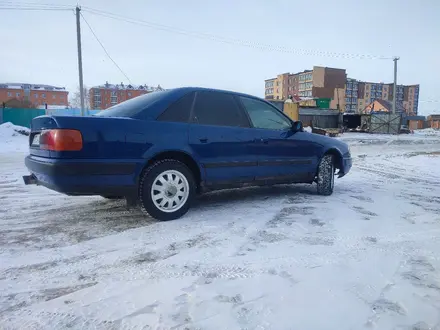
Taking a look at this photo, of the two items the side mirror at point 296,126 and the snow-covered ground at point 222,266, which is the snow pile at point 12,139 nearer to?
the snow-covered ground at point 222,266

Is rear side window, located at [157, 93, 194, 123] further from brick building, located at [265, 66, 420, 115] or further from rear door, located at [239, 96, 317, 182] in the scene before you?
brick building, located at [265, 66, 420, 115]

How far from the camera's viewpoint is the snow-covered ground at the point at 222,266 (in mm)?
1807

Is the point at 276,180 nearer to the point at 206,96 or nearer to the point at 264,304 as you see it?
the point at 206,96

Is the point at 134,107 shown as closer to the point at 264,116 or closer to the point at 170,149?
the point at 170,149

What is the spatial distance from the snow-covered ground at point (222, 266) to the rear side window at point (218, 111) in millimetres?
1124

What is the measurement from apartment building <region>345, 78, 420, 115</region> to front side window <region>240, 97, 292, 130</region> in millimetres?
111729

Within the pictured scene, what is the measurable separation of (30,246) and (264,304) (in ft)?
7.05

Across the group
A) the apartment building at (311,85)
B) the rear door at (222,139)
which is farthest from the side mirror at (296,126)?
the apartment building at (311,85)

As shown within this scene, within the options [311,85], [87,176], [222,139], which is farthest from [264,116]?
[311,85]

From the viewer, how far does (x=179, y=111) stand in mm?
3545

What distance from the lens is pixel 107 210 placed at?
393 cm

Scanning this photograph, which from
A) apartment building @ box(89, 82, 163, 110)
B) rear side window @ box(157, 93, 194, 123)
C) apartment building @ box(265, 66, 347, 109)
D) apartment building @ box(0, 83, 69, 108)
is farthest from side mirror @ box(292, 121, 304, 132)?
apartment building @ box(0, 83, 69, 108)

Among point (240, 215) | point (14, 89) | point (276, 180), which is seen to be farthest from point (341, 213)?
point (14, 89)

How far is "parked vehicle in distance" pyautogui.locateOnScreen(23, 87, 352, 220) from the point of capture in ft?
9.74
